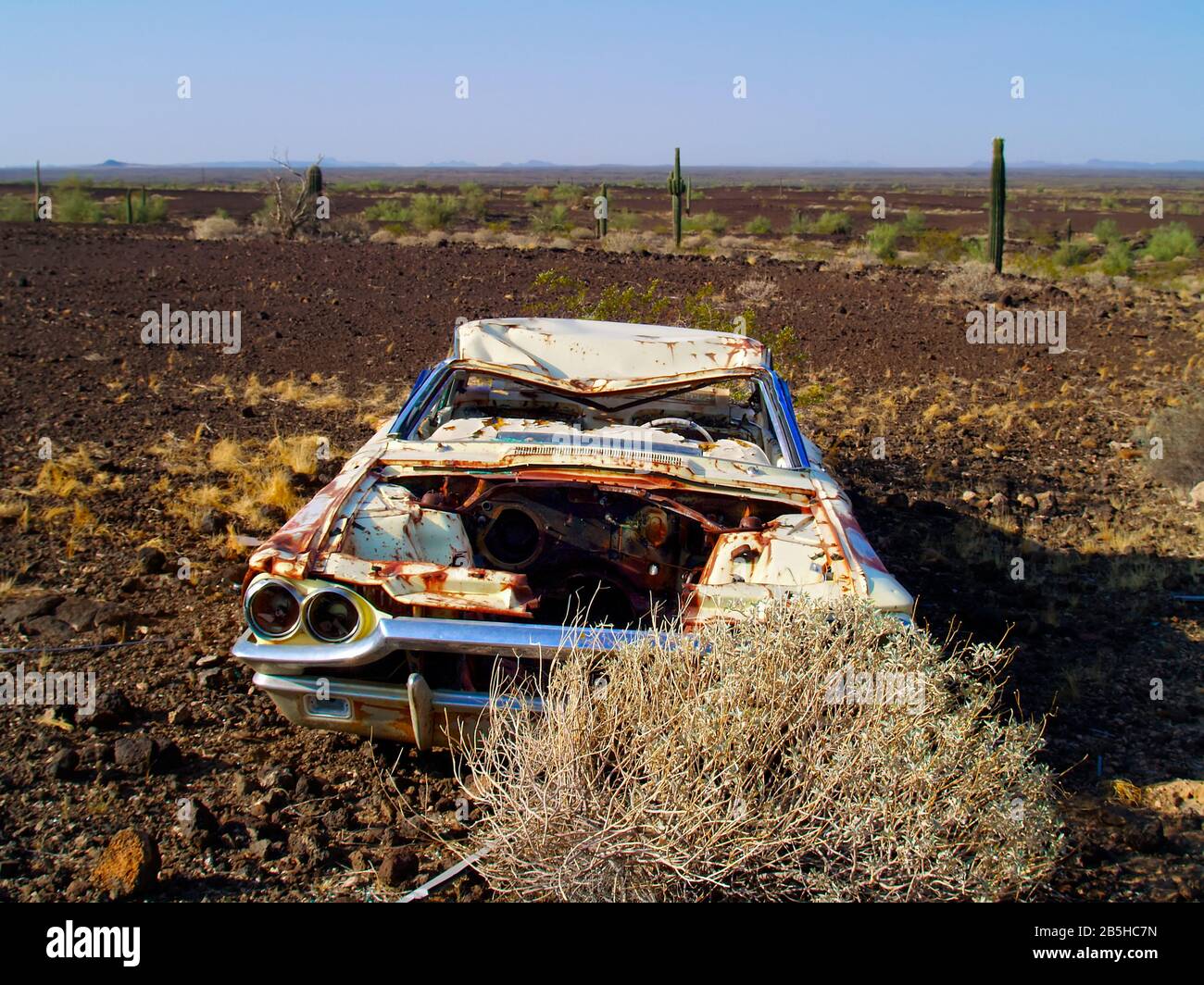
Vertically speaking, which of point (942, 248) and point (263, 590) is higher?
point (942, 248)

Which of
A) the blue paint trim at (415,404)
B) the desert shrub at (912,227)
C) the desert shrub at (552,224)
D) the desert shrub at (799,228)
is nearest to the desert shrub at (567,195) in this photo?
the desert shrub at (799,228)

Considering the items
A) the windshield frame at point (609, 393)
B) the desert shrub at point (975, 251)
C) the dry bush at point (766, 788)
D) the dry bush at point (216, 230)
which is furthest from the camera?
the dry bush at point (216, 230)

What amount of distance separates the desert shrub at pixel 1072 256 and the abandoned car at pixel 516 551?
23774 millimetres

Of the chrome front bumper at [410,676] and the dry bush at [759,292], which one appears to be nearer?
the chrome front bumper at [410,676]

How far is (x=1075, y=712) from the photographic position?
4902 millimetres

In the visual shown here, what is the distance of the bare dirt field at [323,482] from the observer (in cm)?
369

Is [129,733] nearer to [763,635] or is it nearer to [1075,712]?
[763,635]

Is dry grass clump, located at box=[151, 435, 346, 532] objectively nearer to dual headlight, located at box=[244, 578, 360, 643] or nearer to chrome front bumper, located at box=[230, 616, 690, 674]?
dual headlight, located at box=[244, 578, 360, 643]

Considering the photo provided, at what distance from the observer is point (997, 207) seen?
72.6ft

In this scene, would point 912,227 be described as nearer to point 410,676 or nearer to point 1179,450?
point 1179,450

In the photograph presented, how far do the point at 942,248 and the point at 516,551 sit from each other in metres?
24.0

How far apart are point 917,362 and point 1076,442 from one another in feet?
11.2

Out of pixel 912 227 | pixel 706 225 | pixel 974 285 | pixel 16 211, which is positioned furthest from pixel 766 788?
pixel 706 225

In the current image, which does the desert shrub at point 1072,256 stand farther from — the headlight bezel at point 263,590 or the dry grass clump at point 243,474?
the headlight bezel at point 263,590
